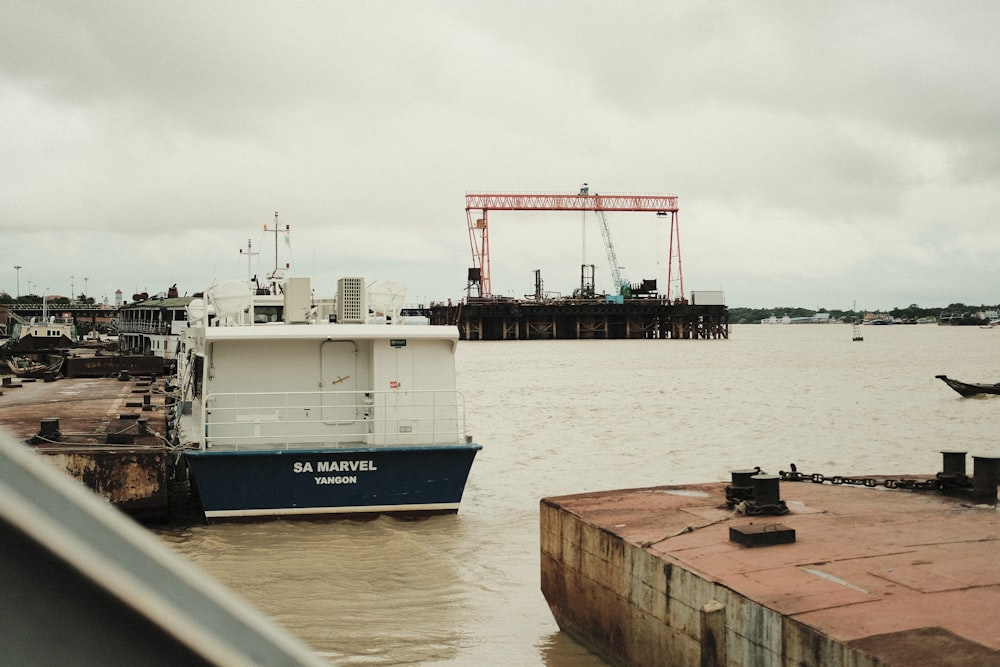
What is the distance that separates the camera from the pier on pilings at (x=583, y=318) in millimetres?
109000

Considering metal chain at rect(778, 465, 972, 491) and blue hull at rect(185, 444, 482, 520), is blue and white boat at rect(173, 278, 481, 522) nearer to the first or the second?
blue hull at rect(185, 444, 482, 520)

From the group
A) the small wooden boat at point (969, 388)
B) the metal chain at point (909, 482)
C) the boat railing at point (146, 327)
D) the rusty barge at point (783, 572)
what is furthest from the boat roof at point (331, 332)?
the boat railing at point (146, 327)

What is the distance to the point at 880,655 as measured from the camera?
15.1 ft

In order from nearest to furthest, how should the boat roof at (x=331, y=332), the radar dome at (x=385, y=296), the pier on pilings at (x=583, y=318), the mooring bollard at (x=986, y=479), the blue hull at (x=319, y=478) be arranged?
the mooring bollard at (x=986, y=479) < the blue hull at (x=319, y=478) < the boat roof at (x=331, y=332) < the radar dome at (x=385, y=296) < the pier on pilings at (x=583, y=318)

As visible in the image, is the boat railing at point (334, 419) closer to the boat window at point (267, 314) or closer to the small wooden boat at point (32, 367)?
the boat window at point (267, 314)

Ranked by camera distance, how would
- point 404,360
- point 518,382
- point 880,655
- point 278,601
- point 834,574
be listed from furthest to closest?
point 518,382, point 404,360, point 278,601, point 834,574, point 880,655

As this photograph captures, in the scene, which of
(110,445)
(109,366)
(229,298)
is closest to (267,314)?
(229,298)

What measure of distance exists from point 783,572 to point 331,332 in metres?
8.24

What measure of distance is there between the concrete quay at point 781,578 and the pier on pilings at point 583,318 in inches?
3896

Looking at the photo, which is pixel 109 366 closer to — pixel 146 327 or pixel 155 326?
pixel 155 326

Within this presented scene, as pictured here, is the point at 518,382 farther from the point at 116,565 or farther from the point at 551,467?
the point at 116,565

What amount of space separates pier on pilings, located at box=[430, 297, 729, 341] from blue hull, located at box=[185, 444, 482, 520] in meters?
94.5

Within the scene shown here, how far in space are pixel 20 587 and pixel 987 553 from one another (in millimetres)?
6780

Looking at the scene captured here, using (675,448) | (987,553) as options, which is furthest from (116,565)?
(675,448)
